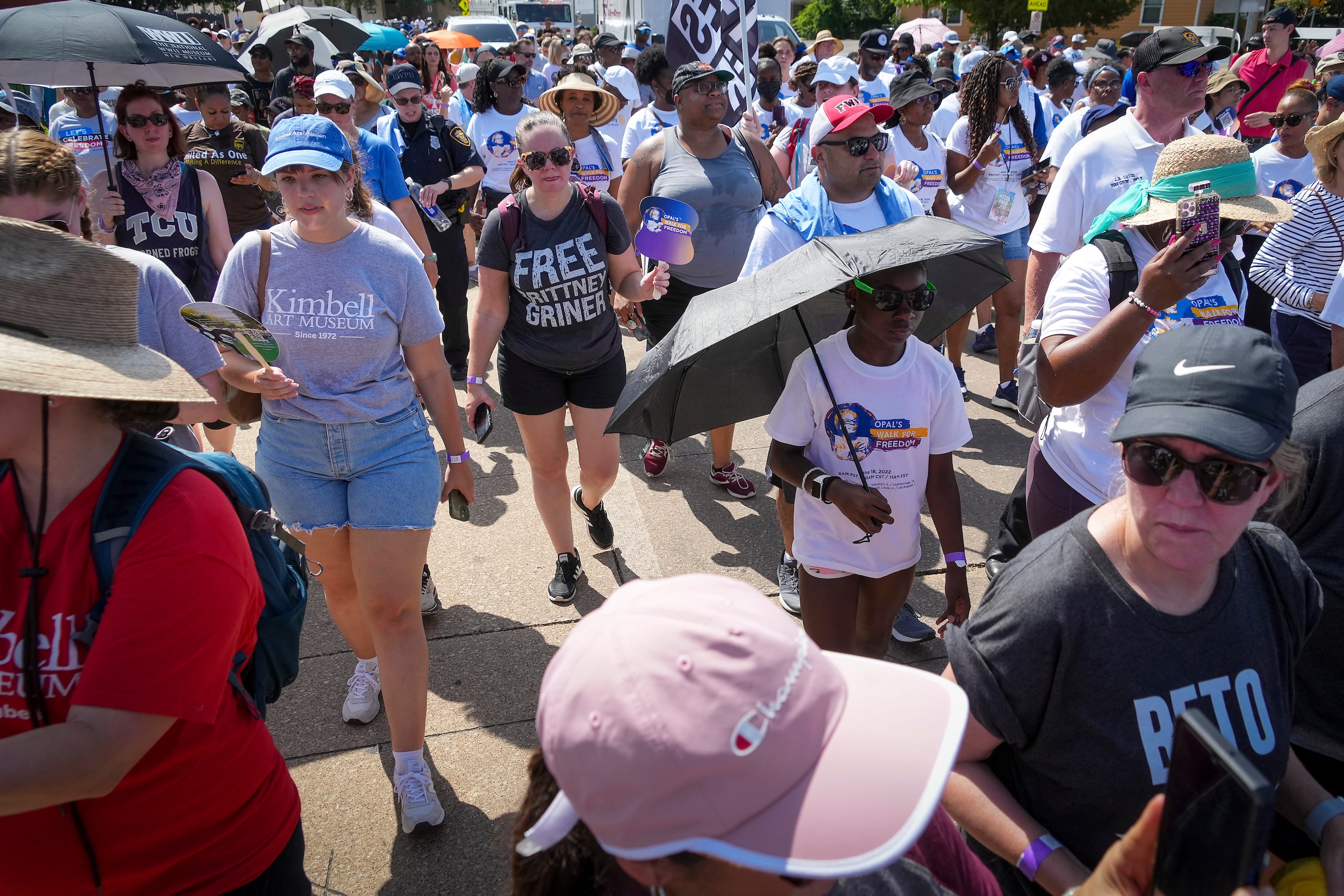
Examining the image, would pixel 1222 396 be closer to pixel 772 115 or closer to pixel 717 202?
pixel 717 202

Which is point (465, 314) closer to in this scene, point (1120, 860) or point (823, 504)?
point (823, 504)

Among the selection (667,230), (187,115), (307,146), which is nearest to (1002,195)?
(667,230)

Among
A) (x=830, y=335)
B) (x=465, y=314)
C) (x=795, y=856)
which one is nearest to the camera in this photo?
(x=795, y=856)

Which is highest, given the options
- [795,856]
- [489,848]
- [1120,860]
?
[795,856]

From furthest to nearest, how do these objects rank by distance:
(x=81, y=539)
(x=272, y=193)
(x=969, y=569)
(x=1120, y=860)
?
(x=272, y=193)
(x=969, y=569)
(x=81, y=539)
(x=1120, y=860)

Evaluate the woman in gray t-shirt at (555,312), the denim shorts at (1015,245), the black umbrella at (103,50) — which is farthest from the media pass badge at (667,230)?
the denim shorts at (1015,245)

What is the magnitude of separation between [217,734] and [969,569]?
3.60 metres

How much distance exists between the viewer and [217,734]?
71.4 inches

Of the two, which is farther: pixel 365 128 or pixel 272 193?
pixel 365 128

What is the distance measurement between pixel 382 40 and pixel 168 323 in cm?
1688

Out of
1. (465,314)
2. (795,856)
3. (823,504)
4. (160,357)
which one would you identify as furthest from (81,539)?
(465,314)

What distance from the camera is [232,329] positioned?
2611mm

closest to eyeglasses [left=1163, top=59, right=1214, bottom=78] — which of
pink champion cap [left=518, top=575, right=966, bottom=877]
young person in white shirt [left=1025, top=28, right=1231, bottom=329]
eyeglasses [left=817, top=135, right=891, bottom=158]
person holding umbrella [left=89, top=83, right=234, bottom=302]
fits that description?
young person in white shirt [left=1025, top=28, right=1231, bottom=329]

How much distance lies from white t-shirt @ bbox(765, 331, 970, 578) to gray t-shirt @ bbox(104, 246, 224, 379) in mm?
1778
